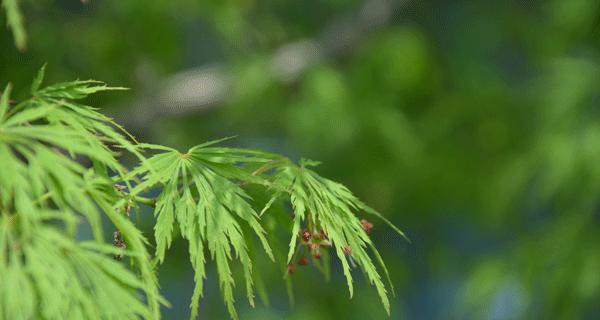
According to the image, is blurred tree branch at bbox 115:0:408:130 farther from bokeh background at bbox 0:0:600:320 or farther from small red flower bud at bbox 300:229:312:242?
small red flower bud at bbox 300:229:312:242

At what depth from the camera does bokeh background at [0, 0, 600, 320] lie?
8.51 ft

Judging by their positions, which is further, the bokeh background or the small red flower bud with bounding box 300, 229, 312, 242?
the bokeh background

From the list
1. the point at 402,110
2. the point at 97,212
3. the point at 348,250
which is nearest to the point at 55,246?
the point at 97,212

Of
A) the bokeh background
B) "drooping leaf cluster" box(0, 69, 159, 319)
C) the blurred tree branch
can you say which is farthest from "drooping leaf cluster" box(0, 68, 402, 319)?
the blurred tree branch

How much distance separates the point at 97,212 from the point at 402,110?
2.56 m

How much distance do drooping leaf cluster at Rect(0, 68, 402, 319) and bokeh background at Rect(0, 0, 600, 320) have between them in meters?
1.43

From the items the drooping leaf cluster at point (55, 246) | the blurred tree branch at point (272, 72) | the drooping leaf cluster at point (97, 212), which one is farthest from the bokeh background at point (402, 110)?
the drooping leaf cluster at point (55, 246)

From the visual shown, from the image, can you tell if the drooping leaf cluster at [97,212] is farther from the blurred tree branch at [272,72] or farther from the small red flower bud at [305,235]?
the blurred tree branch at [272,72]

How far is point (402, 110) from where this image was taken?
10.8ft

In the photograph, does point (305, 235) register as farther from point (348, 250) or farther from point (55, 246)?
point (55, 246)

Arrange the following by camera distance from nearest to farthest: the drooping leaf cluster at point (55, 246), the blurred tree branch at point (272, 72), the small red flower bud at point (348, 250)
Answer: the drooping leaf cluster at point (55, 246)
the small red flower bud at point (348, 250)
the blurred tree branch at point (272, 72)

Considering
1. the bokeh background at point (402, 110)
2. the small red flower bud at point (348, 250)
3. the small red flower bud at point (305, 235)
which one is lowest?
the small red flower bud at point (348, 250)

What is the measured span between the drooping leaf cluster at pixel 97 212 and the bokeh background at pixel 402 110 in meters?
1.43

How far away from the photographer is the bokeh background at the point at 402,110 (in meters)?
2.59
